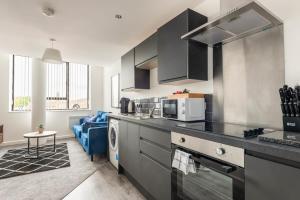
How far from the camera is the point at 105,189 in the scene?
2.28 meters

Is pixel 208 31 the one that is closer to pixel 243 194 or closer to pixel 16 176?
pixel 243 194

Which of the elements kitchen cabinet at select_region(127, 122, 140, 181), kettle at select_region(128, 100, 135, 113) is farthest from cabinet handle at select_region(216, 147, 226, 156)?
kettle at select_region(128, 100, 135, 113)

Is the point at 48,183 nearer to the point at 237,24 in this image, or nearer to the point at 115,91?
the point at 115,91

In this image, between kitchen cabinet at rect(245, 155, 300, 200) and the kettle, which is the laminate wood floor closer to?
the kettle

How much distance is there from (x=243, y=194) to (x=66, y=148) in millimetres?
4367

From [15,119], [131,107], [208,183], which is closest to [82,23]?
[131,107]

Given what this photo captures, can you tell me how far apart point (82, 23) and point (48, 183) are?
8.14 ft

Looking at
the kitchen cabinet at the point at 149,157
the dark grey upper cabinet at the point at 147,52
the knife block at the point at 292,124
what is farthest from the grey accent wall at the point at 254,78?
the dark grey upper cabinet at the point at 147,52

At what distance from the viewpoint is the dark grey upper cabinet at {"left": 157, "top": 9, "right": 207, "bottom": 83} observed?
180cm

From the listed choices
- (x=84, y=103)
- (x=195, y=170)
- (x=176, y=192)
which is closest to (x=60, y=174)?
(x=176, y=192)

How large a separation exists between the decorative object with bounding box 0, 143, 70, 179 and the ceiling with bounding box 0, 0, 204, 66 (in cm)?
241

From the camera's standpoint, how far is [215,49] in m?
1.87

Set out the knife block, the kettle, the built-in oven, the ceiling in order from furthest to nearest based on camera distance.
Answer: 1. the kettle
2. the ceiling
3. the knife block
4. the built-in oven

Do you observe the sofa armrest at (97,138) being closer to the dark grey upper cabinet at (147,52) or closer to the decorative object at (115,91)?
the decorative object at (115,91)
